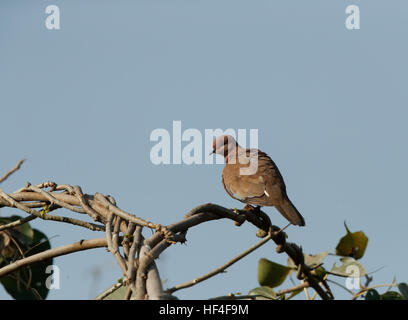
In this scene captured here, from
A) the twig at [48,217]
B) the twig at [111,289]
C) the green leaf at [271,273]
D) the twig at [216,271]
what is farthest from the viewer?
the green leaf at [271,273]

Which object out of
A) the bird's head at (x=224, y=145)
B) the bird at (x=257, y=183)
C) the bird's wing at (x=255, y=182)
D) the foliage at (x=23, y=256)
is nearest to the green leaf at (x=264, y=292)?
the foliage at (x=23, y=256)

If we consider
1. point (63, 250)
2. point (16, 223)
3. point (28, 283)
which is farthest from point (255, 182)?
point (63, 250)

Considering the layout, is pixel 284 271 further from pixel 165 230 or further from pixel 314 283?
pixel 165 230

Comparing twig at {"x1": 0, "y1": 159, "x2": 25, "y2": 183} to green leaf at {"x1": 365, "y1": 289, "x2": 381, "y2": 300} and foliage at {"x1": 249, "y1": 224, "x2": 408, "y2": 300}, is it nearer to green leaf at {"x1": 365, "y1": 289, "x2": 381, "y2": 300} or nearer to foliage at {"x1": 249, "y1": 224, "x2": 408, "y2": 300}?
foliage at {"x1": 249, "y1": 224, "x2": 408, "y2": 300}

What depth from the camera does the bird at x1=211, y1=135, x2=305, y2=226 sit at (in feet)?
12.4

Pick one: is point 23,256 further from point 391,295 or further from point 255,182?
point 255,182

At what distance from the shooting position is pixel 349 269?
217 cm

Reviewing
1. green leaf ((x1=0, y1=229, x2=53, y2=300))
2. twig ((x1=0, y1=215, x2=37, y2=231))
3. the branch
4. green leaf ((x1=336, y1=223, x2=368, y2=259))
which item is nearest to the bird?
green leaf ((x1=336, y1=223, x2=368, y2=259))

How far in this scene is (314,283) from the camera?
214 centimetres

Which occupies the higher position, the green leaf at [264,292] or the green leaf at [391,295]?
the green leaf at [264,292]

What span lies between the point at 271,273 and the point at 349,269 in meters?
0.28

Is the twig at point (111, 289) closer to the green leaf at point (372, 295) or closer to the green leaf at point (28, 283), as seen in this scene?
the green leaf at point (28, 283)

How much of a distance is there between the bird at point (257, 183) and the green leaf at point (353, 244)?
3.74 ft

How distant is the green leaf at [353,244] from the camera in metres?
2.30
